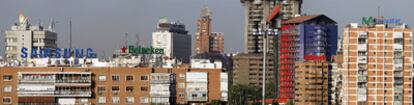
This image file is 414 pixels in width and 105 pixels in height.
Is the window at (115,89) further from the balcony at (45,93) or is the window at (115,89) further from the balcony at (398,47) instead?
the balcony at (398,47)

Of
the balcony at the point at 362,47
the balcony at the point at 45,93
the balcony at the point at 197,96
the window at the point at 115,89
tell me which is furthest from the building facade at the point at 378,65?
the balcony at the point at 45,93

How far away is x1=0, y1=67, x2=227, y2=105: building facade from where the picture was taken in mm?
118688

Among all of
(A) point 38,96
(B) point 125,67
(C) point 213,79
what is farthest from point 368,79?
(A) point 38,96

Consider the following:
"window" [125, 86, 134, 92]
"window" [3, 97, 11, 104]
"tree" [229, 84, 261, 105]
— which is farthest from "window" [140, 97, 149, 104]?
"tree" [229, 84, 261, 105]

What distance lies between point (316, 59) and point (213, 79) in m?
50.7

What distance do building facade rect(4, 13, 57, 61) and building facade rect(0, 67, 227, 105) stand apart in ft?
178

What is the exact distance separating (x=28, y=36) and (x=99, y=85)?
235 feet

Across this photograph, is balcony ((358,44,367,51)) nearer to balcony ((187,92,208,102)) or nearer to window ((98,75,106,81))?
balcony ((187,92,208,102))

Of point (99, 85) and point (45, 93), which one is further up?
point (99, 85)

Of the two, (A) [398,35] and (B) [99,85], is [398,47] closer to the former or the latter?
(A) [398,35]

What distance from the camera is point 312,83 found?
6614 inches

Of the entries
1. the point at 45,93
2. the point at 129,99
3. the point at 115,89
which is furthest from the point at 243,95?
the point at 45,93

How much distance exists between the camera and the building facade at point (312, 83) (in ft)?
550

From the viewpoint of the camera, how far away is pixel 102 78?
12069 centimetres
